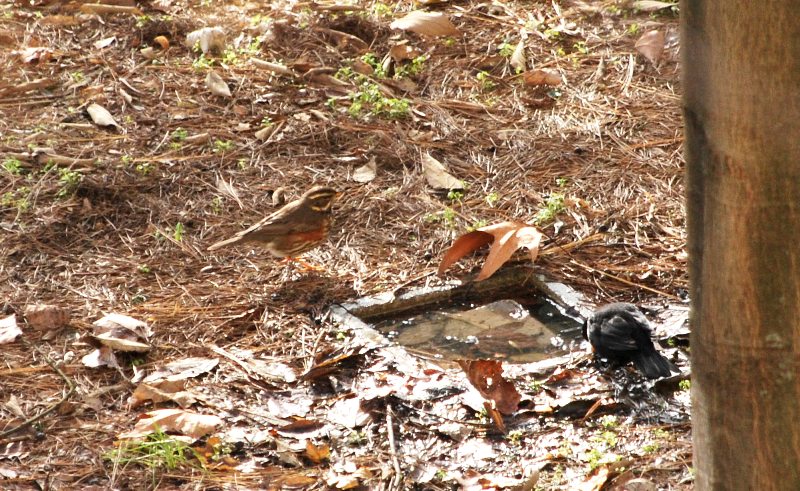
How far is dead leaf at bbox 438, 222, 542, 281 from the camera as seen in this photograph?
5504 millimetres

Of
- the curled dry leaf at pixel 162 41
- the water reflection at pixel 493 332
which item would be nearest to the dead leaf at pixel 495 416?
the water reflection at pixel 493 332

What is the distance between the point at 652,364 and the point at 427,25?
503 centimetres

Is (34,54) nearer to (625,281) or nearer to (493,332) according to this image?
(493,332)

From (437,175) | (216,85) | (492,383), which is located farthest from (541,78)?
(492,383)

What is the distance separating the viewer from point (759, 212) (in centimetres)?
220

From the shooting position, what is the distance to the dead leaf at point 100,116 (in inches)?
296

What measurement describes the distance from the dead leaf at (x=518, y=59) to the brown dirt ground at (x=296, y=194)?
3.5 inches

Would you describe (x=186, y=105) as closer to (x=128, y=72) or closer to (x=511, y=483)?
(x=128, y=72)

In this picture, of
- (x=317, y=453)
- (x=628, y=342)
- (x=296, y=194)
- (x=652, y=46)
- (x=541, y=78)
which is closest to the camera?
(x=317, y=453)

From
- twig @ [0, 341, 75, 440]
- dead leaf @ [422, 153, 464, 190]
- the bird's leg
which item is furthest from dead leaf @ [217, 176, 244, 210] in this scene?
twig @ [0, 341, 75, 440]

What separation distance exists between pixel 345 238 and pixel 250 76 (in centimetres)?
255

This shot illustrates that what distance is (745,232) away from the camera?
2225 mm

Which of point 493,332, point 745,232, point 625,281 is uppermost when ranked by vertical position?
point 745,232

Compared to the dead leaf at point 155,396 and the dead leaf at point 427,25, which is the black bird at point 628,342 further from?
the dead leaf at point 427,25
